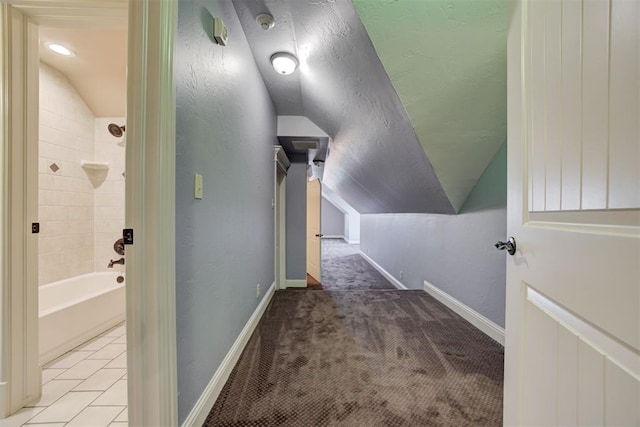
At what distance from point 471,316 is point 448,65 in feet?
6.82

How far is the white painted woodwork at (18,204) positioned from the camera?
1177 millimetres

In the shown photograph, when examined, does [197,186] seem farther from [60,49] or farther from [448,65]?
[60,49]

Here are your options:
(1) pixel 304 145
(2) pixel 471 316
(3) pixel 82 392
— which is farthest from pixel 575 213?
(1) pixel 304 145

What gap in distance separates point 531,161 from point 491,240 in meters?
1.48

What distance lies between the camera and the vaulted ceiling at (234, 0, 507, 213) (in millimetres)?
1352

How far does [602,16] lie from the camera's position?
0.51 meters

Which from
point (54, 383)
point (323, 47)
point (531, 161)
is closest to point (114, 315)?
point (54, 383)

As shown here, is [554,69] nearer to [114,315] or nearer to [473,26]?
[473,26]

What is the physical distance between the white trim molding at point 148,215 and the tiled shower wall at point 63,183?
2.39 m

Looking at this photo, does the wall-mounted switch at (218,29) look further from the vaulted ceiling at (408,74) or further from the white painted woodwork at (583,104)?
the white painted woodwork at (583,104)

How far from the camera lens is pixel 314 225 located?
13.6 feet

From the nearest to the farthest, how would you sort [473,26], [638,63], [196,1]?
[638,63] < [196,1] < [473,26]

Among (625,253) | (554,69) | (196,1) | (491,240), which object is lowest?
(491,240)

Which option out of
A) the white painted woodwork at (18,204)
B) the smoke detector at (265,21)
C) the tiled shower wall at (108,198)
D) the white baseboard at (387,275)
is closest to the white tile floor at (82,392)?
the white painted woodwork at (18,204)
